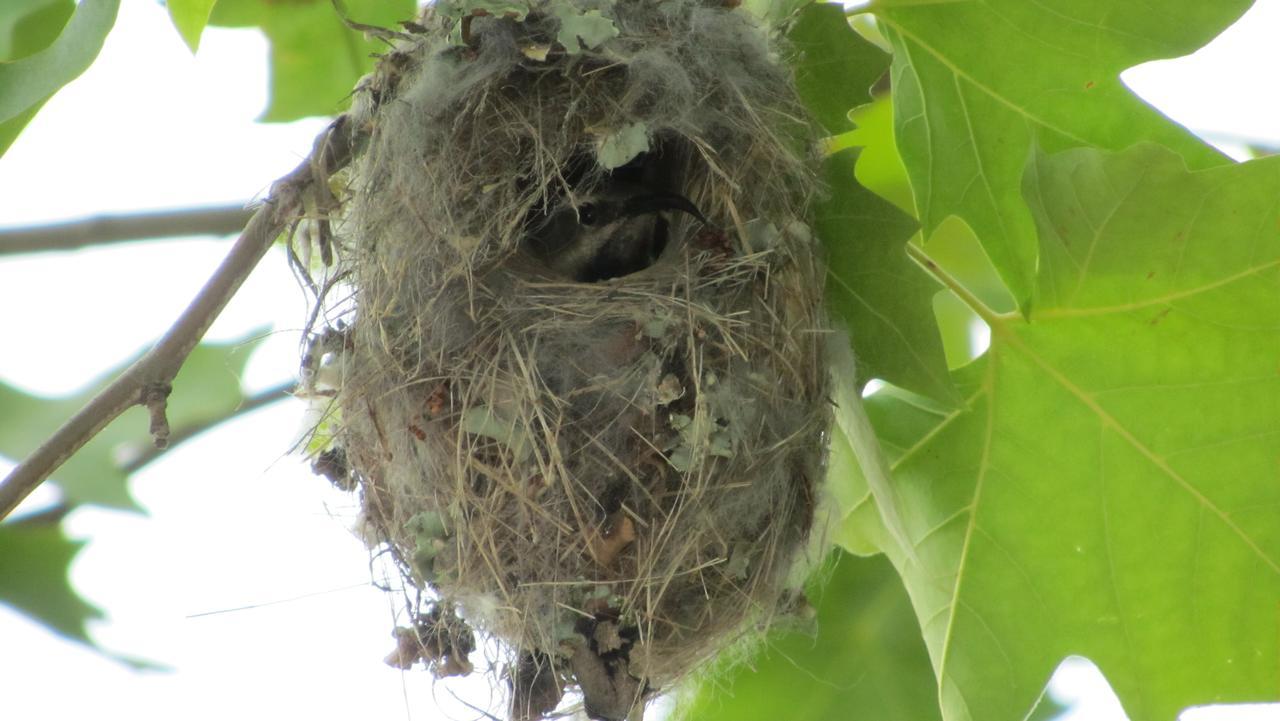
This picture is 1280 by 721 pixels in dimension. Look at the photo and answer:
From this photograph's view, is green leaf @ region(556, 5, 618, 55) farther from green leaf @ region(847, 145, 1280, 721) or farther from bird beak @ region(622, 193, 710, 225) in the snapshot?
green leaf @ region(847, 145, 1280, 721)

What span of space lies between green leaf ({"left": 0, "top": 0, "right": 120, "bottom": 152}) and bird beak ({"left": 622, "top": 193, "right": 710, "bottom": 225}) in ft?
3.04

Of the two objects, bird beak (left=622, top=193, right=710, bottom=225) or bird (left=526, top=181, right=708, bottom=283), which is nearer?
bird beak (left=622, top=193, right=710, bottom=225)

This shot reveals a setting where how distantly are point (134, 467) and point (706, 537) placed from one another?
76.3 inches

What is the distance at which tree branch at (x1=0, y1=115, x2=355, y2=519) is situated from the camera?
1714 mm

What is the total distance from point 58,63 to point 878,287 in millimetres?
1269

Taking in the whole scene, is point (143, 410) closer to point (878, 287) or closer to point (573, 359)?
point (573, 359)

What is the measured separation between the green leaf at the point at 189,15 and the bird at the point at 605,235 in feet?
2.19

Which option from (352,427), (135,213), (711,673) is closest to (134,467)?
(135,213)

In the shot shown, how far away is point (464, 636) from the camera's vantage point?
1.88 metres

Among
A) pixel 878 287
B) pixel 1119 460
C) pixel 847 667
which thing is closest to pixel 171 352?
pixel 878 287

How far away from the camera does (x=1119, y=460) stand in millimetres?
1942

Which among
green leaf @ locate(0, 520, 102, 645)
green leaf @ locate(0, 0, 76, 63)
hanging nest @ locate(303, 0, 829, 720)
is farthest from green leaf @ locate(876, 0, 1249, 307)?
green leaf @ locate(0, 520, 102, 645)

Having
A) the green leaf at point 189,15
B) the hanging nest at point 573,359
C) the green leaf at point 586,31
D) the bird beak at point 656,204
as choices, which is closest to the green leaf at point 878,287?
the hanging nest at point 573,359

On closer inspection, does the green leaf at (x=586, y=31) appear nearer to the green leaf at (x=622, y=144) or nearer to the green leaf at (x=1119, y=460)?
the green leaf at (x=622, y=144)
